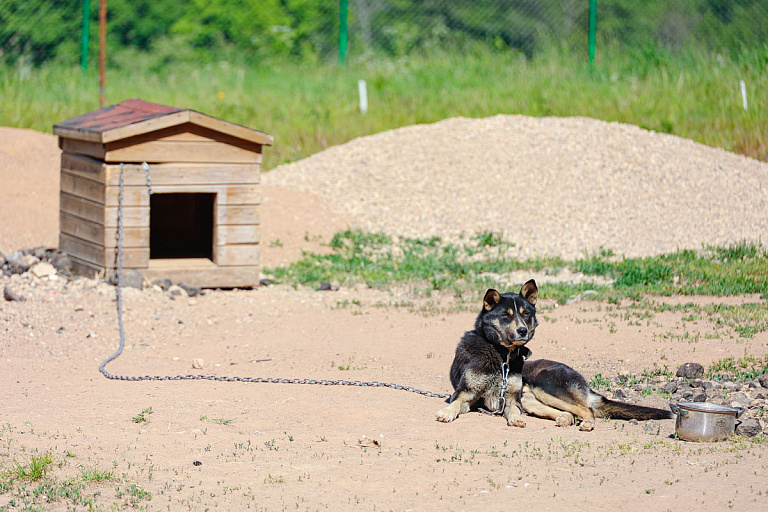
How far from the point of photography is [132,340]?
7.45 m

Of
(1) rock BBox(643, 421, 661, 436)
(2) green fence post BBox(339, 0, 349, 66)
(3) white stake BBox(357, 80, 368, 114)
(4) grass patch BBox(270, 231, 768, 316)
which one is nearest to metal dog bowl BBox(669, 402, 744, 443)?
(1) rock BBox(643, 421, 661, 436)

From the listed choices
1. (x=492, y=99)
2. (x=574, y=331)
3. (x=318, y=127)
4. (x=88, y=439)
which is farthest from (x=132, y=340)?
(x=492, y=99)

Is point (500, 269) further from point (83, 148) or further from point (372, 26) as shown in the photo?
point (372, 26)

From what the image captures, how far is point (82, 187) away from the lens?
9.20 meters

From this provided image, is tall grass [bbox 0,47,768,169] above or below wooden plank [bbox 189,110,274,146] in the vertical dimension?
above

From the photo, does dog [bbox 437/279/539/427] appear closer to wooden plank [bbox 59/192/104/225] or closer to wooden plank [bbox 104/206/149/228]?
wooden plank [bbox 104/206/149/228]

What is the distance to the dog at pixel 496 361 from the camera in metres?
5.07

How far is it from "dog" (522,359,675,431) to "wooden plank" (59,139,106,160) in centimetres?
525

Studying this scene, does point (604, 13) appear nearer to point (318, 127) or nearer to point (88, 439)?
point (318, 127)

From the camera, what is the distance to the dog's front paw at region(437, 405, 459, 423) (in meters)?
5.05

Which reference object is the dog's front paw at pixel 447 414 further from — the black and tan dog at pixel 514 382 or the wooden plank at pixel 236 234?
the wooden plank at pixel 236 234

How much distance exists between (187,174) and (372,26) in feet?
57.4

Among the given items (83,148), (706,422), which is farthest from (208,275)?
(706,422)

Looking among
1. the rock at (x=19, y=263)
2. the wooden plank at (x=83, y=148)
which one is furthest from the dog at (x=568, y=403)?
the rock at (x=19, y=263)
